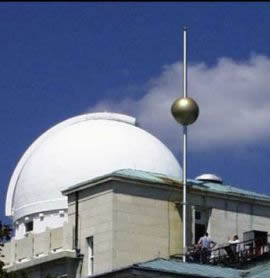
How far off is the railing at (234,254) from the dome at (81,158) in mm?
13463

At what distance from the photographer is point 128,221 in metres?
90.1

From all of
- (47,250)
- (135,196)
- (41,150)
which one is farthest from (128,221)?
(41,150)

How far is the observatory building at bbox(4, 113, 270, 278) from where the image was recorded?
90.1 metres

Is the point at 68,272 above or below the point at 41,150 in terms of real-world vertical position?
below

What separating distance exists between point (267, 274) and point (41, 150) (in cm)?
2544

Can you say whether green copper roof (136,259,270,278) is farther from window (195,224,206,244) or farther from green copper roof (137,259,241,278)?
window (195,224,206,244)

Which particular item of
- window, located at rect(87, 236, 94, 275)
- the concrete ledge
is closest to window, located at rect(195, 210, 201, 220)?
window, located at rect(87, 236, 94, 275)

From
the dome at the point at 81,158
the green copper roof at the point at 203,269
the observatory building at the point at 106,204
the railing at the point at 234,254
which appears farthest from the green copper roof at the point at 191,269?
the dome at the point at 81,158

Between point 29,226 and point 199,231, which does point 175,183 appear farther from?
point 29,226

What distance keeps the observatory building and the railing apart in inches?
96.9

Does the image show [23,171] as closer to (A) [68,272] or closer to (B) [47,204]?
(B) [47,204]

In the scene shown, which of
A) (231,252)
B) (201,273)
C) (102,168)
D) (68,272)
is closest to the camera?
(201,273)

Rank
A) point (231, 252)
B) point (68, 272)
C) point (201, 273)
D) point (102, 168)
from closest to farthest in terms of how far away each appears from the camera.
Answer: point (201, 273) → point (231, 252) → point (68, 272) → point (102, 168)

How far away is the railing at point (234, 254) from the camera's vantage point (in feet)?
275
